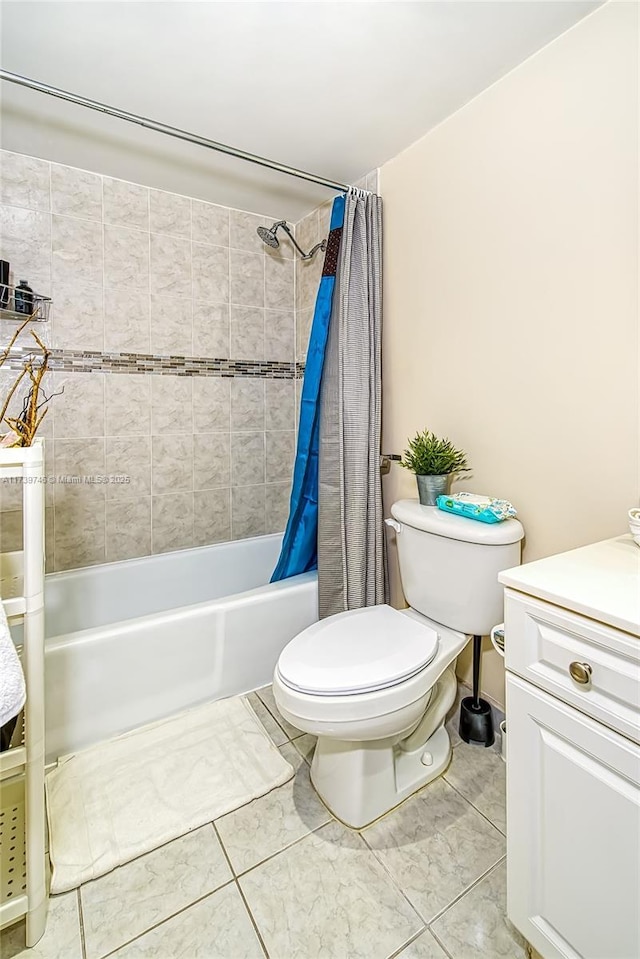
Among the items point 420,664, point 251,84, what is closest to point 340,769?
point 420,664

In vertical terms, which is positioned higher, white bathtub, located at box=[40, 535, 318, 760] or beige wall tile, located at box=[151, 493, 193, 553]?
beige wall tile, located at box=[151, 493, 193, 553]

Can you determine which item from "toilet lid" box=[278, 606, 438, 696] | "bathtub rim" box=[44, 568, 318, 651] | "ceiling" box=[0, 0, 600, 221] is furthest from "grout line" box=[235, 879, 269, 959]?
"ceiling" box=[0, 0, 600, 221]

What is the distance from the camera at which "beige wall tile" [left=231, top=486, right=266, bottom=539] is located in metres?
2.52

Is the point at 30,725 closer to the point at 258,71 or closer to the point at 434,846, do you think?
the point at 434,846

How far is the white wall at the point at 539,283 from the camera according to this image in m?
1.19

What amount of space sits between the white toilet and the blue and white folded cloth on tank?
3 cm

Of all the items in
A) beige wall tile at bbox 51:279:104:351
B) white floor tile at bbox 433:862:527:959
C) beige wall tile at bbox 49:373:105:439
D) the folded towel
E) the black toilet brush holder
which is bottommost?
white floor tile at bbox 433:862:527:959

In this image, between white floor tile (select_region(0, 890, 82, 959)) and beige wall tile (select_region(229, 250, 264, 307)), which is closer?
white floor tile (select_region(0, 890, 82, 959))

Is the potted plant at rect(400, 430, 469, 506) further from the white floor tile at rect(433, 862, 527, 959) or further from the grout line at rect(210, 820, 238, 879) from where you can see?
the grout line at rect(210, 820, 238, 879)

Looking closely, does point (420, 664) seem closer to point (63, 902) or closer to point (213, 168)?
point (63, 902)

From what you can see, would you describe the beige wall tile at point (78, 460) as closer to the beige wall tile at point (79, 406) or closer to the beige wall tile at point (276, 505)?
the beige wall tile at point (79, 406)

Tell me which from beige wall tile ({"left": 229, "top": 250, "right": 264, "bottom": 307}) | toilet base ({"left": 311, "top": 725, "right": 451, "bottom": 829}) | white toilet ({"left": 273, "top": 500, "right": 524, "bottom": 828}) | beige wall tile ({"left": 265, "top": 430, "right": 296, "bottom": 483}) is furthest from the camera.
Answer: beige wall tile ({"left": 265, "top": 430, "right": 296, "bottom": 483})

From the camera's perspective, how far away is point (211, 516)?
96.3 inches

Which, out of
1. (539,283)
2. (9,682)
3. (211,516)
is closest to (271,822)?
(9,682)
